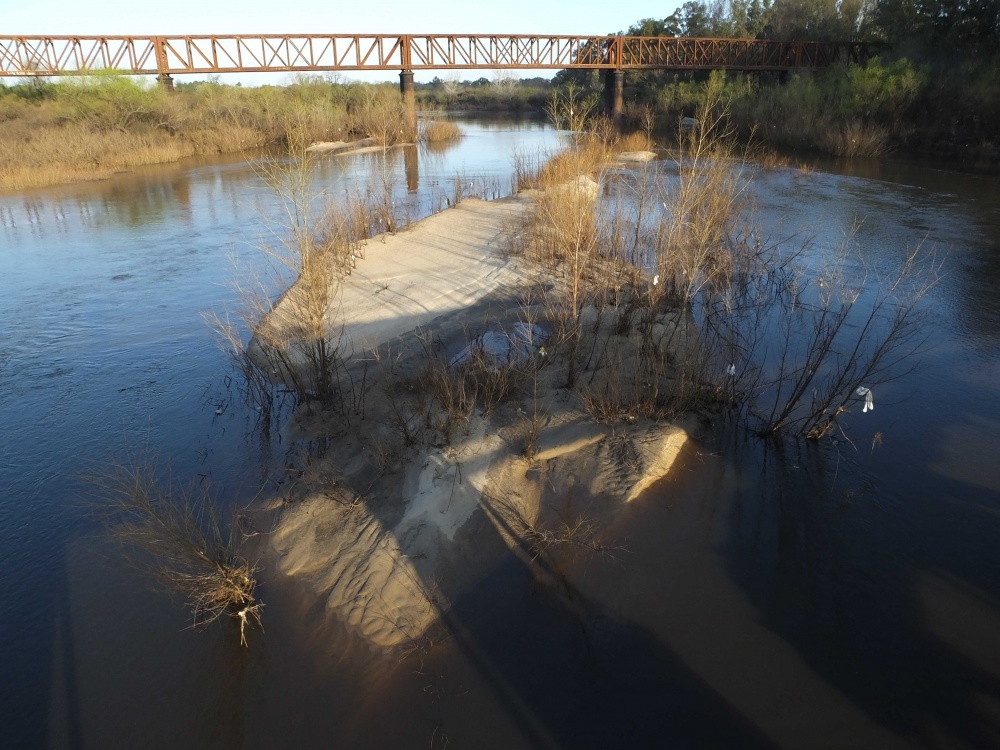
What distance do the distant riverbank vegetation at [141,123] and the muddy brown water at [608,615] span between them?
16.6 meters

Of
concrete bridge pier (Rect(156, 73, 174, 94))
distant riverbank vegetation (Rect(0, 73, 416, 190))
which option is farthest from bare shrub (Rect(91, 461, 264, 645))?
concrete bridge pier (Rect(156, 73, 174, 94))

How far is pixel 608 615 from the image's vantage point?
461 centimetres

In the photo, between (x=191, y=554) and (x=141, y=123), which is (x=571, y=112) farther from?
(x=141, y=123)

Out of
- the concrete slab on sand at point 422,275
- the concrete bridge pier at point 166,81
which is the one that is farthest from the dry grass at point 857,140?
the concrete bridge pier at point 166,81

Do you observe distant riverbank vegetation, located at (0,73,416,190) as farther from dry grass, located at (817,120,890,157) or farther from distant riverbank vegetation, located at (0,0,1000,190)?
dry grass, located at (817,120,890,157)

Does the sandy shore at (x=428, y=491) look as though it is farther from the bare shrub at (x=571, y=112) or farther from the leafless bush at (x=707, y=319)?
the bare shrub at (x=571, y=112)

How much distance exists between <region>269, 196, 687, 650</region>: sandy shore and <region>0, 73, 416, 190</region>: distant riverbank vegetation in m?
16.4

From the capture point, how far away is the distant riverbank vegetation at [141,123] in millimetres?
21922

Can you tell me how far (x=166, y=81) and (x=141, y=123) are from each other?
6.50m

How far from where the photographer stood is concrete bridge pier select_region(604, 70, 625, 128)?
3634 cm

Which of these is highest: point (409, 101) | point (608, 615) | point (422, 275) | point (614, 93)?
point (614, 93)

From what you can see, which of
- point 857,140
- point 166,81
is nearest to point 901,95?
point 857,140

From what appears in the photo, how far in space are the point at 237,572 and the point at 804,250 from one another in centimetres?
1142

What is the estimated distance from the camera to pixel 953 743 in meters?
3.74
